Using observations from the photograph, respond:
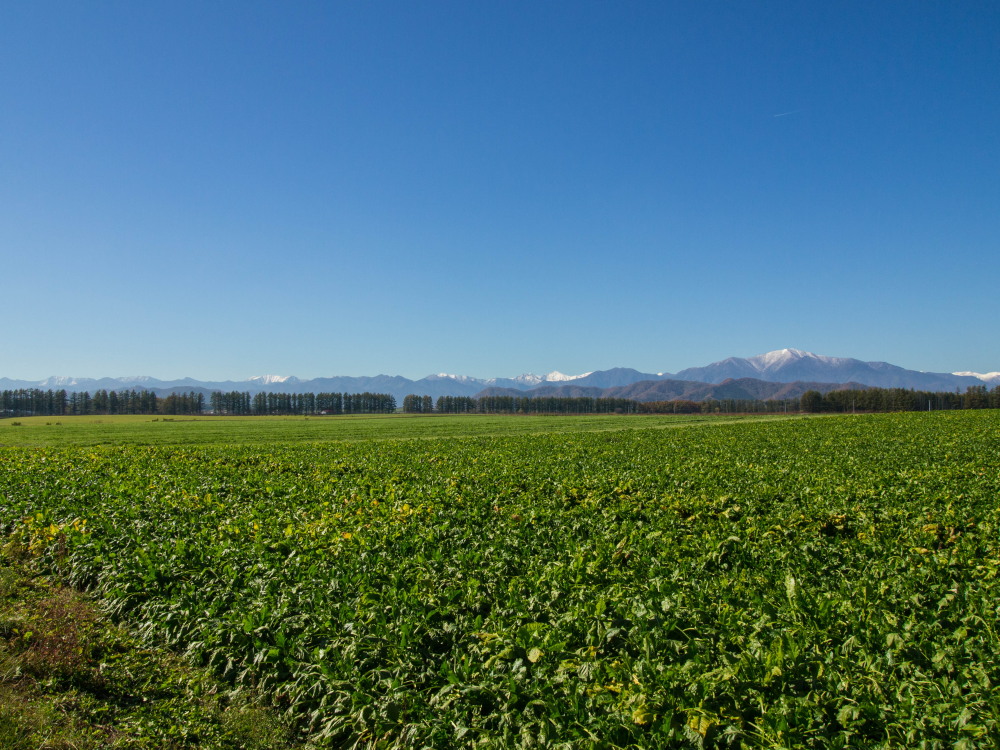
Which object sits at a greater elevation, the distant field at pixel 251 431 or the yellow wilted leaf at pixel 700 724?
the yellow wilted leaf at pixel 700 724

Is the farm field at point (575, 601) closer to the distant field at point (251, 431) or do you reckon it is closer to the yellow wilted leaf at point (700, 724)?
the yellow wilted leaf at point (700, 724)

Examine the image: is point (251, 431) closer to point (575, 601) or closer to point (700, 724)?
point (575, 601)

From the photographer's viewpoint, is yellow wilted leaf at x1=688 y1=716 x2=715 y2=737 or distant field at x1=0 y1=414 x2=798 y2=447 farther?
distant field at x1=0 y1=414 x2=798 y2=447

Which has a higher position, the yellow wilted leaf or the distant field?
the yellow wilted leaf

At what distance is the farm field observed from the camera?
17.5ft

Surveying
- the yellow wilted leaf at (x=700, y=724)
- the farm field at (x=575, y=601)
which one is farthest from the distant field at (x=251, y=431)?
the yellow wilted leaf at (x=700, y=724)

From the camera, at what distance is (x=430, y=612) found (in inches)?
301

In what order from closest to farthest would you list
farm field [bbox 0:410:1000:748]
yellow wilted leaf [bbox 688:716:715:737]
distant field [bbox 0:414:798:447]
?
yellow wilted leaf [bbox 688:716:715:737], farm field [bbox 0:410:1000:748], distant field [bbox 0:414:798:447]

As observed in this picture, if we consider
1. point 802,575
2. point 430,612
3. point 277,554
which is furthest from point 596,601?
point 277,554

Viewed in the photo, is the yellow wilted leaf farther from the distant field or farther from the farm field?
the distant field

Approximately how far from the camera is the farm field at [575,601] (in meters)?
5.34

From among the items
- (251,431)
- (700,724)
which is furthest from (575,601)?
(251,431)

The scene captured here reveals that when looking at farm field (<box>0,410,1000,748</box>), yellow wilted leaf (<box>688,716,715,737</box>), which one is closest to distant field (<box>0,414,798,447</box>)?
farm field (<box>0,410,1000,748</box>)

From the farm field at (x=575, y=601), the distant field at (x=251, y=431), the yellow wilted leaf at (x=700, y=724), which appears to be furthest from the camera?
the distant field at (x=251, y=431)
